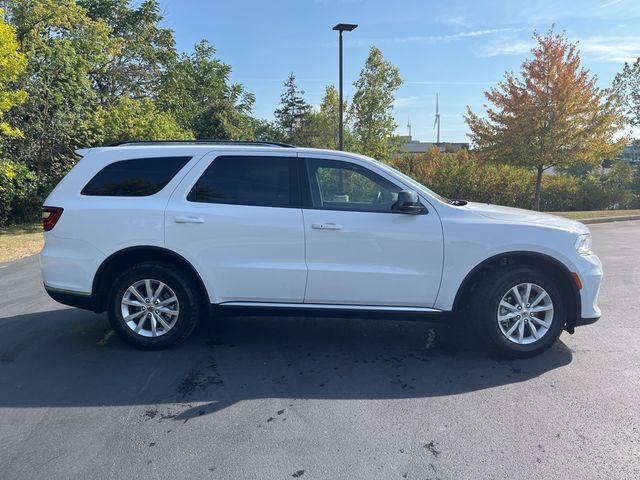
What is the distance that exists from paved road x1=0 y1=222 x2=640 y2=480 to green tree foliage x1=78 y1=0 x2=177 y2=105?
17.1 meters

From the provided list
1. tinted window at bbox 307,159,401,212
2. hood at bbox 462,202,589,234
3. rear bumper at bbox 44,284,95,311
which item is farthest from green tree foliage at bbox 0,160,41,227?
hood at bbox 462,202,589,234

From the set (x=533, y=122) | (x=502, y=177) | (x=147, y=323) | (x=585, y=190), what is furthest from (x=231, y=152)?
(x=585, y=190)

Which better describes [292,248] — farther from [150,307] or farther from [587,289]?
[587,289]

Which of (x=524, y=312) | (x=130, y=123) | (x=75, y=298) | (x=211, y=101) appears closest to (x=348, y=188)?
(x=524, y=312)

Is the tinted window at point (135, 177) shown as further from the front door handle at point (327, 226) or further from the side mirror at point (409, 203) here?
the side mirror at point (409, 203)

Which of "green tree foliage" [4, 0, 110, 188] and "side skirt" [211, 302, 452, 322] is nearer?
"side skirt" [211, 302, 452, 322]

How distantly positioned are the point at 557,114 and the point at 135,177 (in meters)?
16.0

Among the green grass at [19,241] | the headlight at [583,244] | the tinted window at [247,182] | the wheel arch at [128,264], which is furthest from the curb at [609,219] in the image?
the green grass at [19,241]

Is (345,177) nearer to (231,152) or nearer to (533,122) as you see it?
(231,152)

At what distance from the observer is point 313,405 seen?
367 centimetres

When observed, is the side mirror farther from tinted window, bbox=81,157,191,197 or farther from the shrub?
the shrub

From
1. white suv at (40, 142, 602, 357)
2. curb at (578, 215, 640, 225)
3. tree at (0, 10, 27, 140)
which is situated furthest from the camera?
curb at (578, 215, 640, 225)

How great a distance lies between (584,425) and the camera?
3393mm

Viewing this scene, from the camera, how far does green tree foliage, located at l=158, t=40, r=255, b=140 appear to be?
2677 cm
